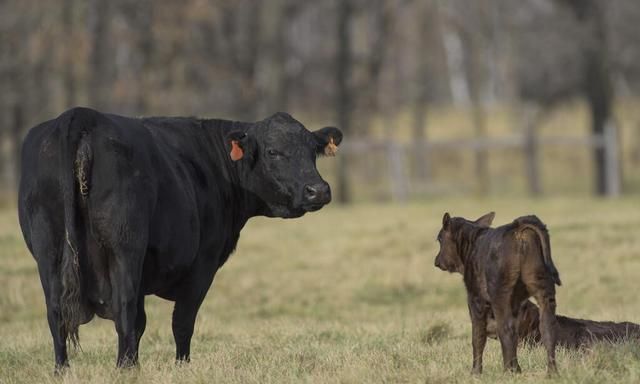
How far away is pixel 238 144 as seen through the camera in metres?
8.91

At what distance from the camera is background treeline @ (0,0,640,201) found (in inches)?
1254

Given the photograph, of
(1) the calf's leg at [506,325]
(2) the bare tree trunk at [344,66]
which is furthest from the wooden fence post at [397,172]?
(1) the calf's leg at [506,325]

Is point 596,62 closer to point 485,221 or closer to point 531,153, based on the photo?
point 531,153

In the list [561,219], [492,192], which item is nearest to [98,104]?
[492,192]

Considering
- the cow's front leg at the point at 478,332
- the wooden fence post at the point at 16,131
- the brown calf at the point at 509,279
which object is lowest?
the cow's front leg at the point at 478,332

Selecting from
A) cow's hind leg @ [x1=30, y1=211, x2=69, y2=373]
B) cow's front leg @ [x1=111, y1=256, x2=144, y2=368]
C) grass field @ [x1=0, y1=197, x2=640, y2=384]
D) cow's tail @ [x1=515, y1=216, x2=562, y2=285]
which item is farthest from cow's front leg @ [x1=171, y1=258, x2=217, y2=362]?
cow's tail @ [x1=515, y1=216, x2=562, y2=285]

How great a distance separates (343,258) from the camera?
18.1 metres

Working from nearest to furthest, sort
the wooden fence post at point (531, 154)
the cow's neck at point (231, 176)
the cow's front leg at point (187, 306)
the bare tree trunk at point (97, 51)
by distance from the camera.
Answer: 1. the cow's front leg at point (187, 306)
2. the cow's neck at point (231, 176)
3. the wooden fence post at point (531, 154)
4. the bare tree trunk at point (97, 51)

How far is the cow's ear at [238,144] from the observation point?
877 cm

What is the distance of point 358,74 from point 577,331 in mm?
37310

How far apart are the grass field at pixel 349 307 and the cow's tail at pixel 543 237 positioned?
2.03 feet

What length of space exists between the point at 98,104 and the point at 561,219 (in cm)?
1659

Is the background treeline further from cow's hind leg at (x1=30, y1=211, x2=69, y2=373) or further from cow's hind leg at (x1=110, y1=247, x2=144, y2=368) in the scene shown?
cow's hind leg at (x1=30, y1=211, x2=69, y2=373)

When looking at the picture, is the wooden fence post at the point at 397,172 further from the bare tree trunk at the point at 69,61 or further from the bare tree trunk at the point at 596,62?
the bare tree trunk at the point at 69,61
